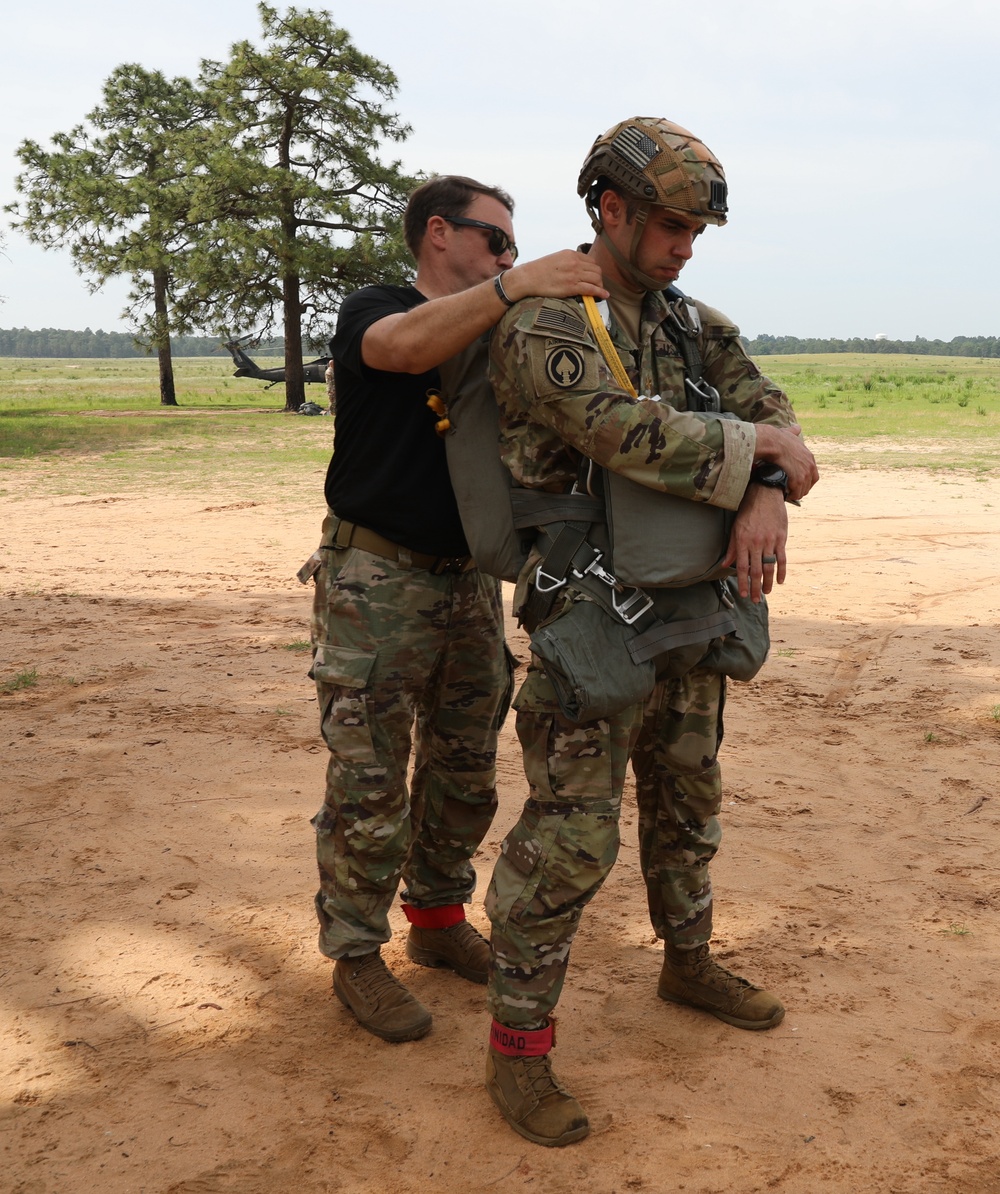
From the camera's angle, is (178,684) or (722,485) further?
(178,684)

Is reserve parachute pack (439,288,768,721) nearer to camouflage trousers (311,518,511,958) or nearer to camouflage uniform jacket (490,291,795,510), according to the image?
camouflage uniform jacket (490,291,795,510)

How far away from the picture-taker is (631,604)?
2588mm

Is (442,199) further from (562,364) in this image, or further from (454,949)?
(454,949)

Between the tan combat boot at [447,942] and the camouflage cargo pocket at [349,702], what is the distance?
2.41 feet

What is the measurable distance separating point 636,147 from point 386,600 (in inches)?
49.2

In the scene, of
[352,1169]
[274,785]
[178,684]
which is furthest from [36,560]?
[352,1169]

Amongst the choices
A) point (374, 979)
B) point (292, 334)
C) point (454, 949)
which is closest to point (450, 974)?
point (454, 949)

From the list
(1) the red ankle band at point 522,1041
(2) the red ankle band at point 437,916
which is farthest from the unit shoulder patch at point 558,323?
(2) the red ankle band at point 437,916

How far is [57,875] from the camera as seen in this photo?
3957 mm

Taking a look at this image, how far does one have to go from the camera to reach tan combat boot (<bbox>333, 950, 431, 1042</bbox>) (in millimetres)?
3049

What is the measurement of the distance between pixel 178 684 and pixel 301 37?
30.1 metres

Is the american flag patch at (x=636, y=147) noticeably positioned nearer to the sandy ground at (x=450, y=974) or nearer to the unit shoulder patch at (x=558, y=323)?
the unit shoulder patch at (x=558, y=323)

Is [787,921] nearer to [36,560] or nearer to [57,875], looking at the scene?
[57,875]

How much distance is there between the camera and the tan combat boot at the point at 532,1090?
262 centimetres
